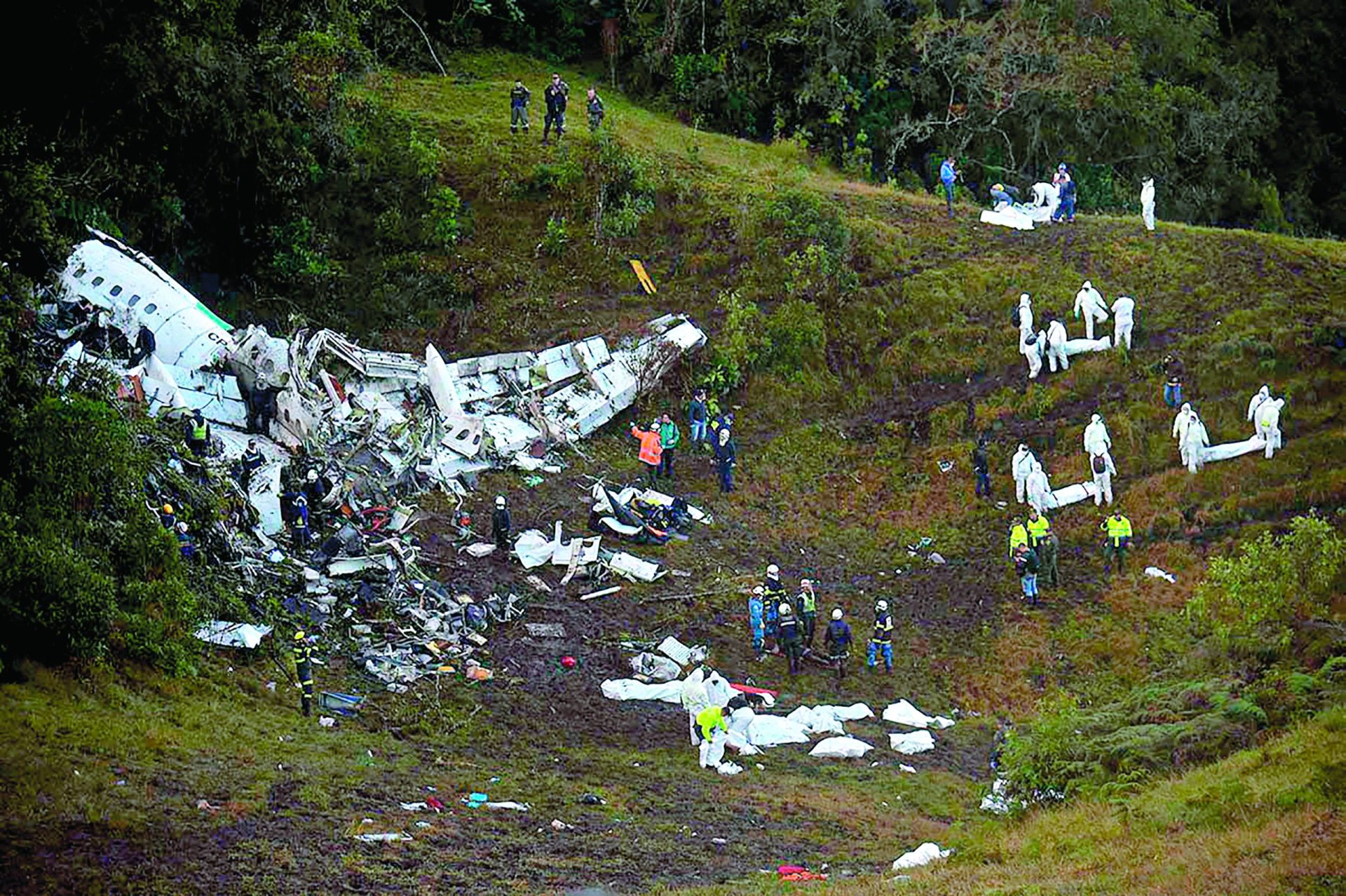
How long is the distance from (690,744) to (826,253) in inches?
655

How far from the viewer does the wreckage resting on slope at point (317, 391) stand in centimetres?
2792

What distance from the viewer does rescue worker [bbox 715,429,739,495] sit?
102ft

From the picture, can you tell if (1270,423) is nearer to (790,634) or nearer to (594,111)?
(790,634)

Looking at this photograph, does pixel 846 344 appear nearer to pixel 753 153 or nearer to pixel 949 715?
pixel 753 153

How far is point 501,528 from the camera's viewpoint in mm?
27250

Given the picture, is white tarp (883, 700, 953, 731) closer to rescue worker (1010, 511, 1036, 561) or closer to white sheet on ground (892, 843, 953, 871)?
rescue worker (1010, 511, 1036, 561)

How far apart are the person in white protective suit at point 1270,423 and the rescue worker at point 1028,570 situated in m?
5.43

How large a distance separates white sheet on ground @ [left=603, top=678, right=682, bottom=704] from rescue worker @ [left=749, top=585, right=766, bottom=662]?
6.84 feet

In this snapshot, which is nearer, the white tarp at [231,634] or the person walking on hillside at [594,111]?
the white tarp at [231,634]

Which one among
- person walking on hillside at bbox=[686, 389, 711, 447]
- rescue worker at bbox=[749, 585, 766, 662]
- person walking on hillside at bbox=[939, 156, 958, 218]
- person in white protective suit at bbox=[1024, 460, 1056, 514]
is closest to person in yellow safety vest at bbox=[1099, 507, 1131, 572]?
person in white protective suit at bbox=[1024, 460, 1056, 514]

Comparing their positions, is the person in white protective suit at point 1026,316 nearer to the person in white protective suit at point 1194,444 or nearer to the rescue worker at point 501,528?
the person in white protective suit at point 1194,444

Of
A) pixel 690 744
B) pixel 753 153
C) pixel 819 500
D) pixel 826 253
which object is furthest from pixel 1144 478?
pixel 753 153

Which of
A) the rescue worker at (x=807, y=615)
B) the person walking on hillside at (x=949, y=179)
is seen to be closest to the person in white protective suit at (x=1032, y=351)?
the person walking on hillside at (x=949, y=179)

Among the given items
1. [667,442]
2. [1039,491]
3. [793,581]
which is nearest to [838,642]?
[793,581]
